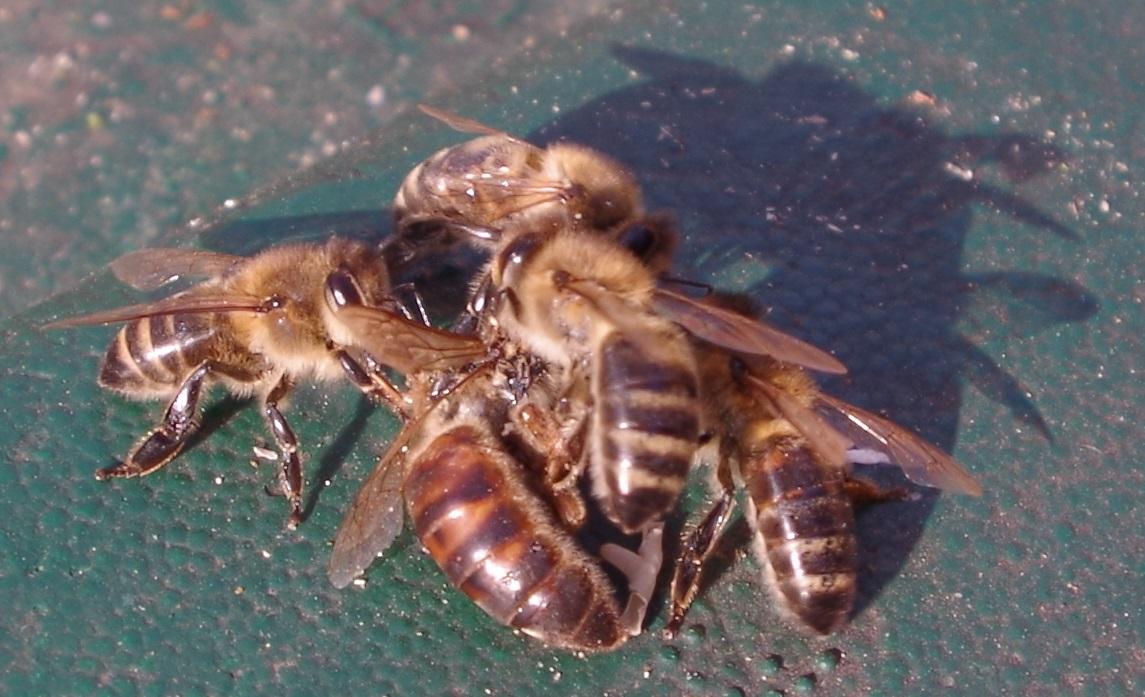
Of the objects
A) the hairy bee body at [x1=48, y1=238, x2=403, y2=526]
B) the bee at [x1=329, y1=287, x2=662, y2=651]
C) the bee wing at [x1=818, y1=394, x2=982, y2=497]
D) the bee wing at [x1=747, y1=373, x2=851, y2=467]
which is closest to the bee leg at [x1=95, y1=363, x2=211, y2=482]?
the hairy bee body at [x1=48, y1=238, x2=403, y2=526]

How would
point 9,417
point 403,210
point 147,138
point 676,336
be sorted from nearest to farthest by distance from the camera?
1. point 676,336
2. point 9,417
3. point 403,210
4. point 147,138

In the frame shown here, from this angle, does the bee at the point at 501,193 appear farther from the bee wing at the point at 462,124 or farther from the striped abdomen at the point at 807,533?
the striped abdomen at the point at 807,533

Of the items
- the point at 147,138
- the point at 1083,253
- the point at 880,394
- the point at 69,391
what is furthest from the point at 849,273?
the point at 147,138

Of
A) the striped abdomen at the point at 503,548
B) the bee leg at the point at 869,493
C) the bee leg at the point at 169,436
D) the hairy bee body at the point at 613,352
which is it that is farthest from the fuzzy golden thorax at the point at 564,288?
the bee leg at the point at 169,436

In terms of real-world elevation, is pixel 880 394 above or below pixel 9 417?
above

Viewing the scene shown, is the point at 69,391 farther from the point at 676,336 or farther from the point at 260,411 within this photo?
the point at 676,336

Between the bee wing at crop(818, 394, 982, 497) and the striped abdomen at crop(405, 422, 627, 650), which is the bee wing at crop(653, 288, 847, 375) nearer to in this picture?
the bee wing at crop(818, 394, 982, 497)

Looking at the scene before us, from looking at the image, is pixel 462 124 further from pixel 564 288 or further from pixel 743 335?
pixel 743 335
